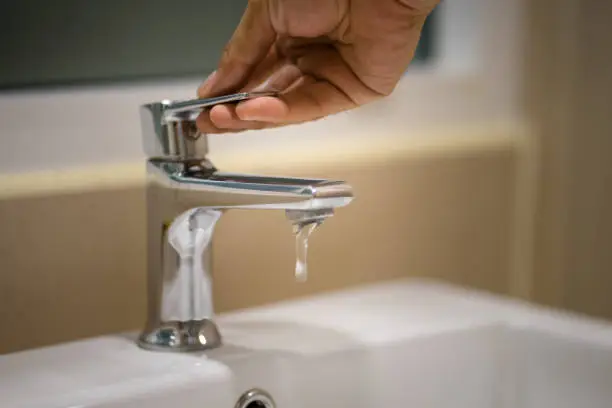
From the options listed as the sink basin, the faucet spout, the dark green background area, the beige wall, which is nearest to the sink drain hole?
the sink basin

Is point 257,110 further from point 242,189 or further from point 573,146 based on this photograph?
point 573,146

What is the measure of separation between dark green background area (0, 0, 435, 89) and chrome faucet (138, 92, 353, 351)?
20 cm

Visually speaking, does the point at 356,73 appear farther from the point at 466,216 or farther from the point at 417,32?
the point at 466,216

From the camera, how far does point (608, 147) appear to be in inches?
37.5

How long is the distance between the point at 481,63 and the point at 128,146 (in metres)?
0.40

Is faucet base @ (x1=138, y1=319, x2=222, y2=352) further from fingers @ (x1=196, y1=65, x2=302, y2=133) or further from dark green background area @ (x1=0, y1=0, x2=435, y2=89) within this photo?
dark green background area @ (x1=0, y1=0, x2=435, y2=89)

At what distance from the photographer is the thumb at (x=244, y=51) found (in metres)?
0.62

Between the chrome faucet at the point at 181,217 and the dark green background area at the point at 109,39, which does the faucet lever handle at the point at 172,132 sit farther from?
the dark green background area at the point at 109,39

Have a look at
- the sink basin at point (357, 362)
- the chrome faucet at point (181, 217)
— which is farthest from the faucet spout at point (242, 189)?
the sink basin at point (357, 362)

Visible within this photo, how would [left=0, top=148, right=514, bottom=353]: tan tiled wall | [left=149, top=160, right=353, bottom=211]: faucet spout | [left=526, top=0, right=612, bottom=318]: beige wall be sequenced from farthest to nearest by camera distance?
[left=526, top=0, right=612, bottom=318]: beige wall < [left=0, top=148, right=514, bottom=353]: tan tiled wall < [left=149, top=160, right=353, bottom=211]: faucet spout

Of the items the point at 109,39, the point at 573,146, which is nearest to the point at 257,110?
the point at 109,39

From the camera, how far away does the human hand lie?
1.97ft

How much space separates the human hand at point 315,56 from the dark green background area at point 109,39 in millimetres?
212

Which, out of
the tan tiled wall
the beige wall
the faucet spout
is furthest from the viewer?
the beige wall
